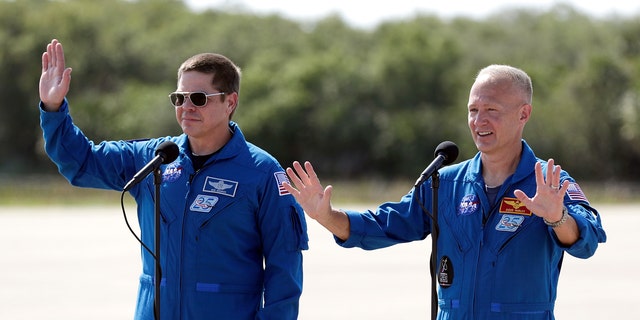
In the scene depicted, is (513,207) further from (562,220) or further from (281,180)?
(281,180)

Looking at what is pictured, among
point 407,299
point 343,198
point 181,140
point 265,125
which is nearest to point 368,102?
point 265,125

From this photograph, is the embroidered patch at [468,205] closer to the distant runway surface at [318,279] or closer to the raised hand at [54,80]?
the raised hand at [54,80]

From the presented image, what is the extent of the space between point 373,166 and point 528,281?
5787cm

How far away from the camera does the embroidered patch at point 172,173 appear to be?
5508 mm

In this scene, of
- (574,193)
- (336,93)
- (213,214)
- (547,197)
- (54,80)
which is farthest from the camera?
(336,93)

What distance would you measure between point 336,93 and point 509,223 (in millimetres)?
62004

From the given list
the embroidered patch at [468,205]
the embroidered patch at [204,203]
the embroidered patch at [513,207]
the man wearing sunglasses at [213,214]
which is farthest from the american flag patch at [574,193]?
the embroidered patch at [204,203]

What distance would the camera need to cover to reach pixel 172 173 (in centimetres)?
553

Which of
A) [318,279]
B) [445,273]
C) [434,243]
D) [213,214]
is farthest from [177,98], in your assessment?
[318,279]

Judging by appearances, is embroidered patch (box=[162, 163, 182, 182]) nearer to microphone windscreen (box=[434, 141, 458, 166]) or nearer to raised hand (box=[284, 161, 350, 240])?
raised hand (box=[284, 161, 350, 240])

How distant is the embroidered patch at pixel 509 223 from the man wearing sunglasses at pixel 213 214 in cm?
107

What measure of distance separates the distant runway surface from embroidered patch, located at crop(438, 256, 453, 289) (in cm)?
686

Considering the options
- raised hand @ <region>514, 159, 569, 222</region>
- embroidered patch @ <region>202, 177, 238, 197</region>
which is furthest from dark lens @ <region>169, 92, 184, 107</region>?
raised hand @ <region>514, 159, 569, 222</region>

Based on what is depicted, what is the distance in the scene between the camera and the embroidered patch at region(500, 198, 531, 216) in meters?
5.03
